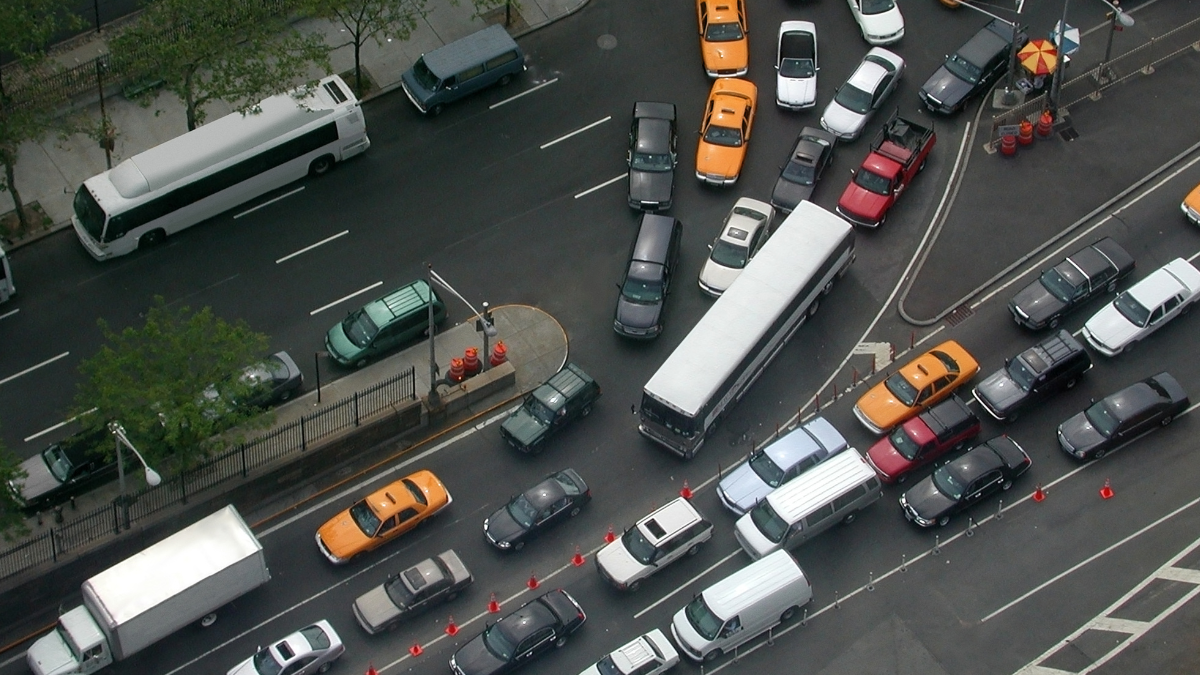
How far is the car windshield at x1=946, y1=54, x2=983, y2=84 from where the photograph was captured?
72000 millimetres

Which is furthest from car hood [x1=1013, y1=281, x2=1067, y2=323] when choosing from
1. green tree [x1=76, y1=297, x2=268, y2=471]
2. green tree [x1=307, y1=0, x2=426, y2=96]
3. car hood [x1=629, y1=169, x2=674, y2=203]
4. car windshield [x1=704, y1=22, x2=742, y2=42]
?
green tree [x1=76, y1=297, x2=268, y2=471]

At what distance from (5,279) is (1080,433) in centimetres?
3731

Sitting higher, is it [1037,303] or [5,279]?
[1037,303]

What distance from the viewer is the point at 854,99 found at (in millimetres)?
71500

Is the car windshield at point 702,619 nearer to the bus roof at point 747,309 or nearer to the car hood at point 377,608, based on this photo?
the bus roof at point 747,309

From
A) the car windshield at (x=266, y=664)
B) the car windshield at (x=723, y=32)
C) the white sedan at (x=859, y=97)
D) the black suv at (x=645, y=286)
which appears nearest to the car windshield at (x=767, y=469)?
the black suv at (x=645, y=286)

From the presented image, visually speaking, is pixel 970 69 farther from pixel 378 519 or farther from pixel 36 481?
pixel 36 481

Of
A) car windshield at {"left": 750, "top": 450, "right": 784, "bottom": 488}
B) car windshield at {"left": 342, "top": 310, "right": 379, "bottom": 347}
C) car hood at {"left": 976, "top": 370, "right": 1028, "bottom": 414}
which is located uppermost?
car hood at {"left": 976, "top": 370, "right": 1028, "bottom": 414}

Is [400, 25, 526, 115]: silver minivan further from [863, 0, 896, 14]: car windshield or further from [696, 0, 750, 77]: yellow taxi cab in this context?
[863, 0, 896, 14]: car windshield

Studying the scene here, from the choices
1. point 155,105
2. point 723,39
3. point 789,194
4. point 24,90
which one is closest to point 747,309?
point 789,194

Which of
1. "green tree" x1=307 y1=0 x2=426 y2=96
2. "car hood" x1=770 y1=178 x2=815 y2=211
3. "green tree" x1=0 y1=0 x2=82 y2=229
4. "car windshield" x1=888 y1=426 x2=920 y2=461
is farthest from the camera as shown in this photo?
"green tree" x1=307 y1=0 x2=426 y2=96

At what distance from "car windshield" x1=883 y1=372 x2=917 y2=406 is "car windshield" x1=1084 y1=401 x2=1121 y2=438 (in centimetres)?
582

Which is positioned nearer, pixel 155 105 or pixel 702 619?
pixel 702 619

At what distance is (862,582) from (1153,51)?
91.1ft
